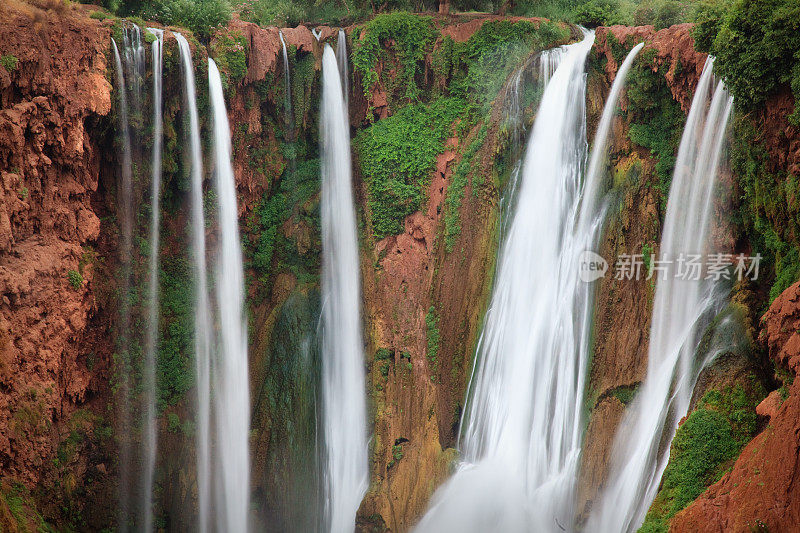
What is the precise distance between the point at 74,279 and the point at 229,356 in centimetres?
490

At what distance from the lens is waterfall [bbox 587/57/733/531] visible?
13359 mm

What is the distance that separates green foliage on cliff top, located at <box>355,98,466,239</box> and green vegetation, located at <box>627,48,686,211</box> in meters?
5.75

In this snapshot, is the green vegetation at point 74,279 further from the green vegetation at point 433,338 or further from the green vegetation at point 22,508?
the green vegetation at point 433,338

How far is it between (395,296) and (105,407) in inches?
314

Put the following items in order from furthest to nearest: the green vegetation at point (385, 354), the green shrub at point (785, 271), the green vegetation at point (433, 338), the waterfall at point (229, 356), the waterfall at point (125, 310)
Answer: the green vegetation at point (385, 354)
the green vegetation at point (433, 338)
the waterfall at point (229, 356)
the waterfall at point (125, 310)
the green shrub at point (785, 271)

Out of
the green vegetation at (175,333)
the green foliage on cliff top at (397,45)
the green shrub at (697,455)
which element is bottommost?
the green shrub at (697,455)

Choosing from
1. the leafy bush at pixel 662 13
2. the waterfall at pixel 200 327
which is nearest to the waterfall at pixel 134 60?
the waterfall at pixel 200 327

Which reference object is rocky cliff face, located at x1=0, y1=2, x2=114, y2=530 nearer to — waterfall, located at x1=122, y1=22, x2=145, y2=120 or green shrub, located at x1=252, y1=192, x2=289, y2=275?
waterfall, located at x1=122, y1=22, x2=145, y2=120

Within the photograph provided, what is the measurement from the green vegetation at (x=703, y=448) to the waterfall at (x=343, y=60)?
1357 cm

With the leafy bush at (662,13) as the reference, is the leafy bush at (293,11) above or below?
above

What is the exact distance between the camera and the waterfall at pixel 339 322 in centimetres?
1989

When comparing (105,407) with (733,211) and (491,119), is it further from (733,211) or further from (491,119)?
(733,211)

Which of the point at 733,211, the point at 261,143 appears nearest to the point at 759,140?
the point at 733,211

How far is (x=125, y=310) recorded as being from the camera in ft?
58.0
